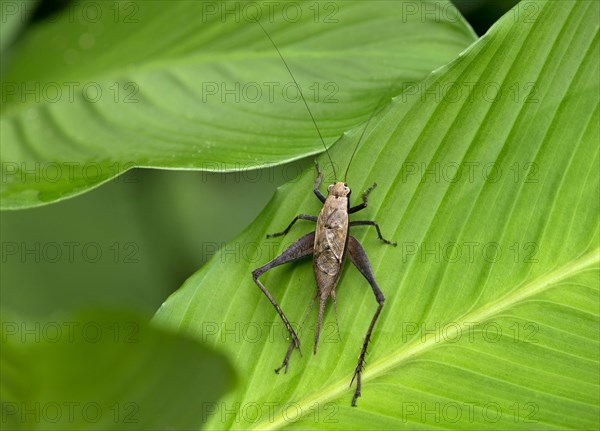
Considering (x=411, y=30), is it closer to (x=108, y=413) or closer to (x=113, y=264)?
(x=113, y=264)

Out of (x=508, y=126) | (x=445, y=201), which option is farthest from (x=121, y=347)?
(x=508, y=126)

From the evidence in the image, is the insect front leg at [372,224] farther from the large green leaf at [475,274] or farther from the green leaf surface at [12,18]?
the green leaf surface at [12,18]

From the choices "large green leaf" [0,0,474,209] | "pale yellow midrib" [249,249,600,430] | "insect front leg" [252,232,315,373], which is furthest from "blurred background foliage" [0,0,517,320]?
"pale yellow midrib" [249,249,600,430]

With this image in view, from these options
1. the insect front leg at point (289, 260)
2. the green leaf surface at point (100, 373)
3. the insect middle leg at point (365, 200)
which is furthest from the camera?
the insect middle leg at point (365, 200)

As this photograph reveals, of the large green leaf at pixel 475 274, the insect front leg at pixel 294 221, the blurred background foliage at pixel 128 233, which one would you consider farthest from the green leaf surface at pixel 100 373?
the blurred background foliage at pixel 128 233

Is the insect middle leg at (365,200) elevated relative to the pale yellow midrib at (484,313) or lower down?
elevated

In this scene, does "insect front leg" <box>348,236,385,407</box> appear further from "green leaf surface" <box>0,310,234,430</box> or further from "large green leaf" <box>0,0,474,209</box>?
"green leaf surface" <box>0,310,234,430</box>
